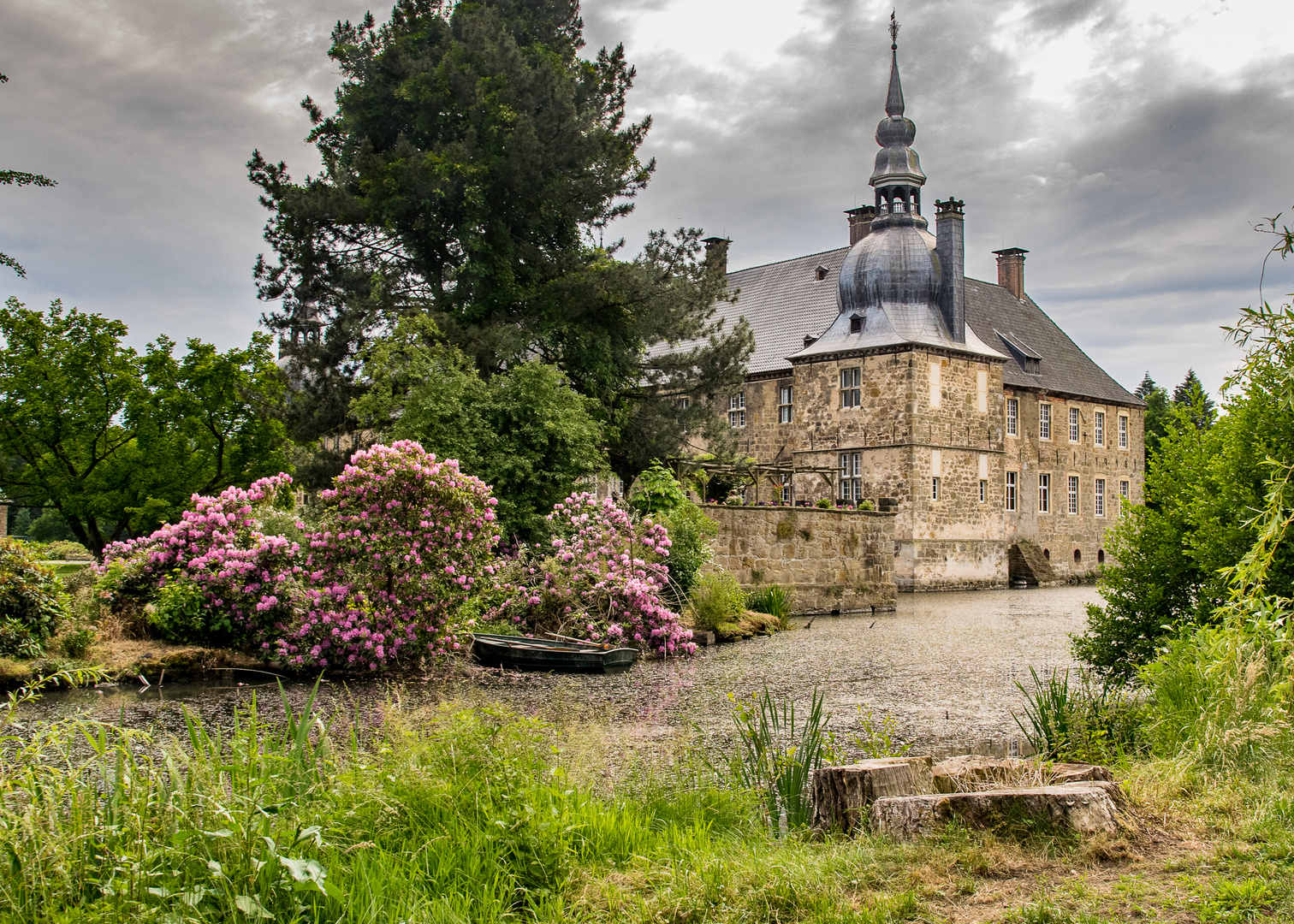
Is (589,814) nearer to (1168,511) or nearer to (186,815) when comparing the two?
(186,815)

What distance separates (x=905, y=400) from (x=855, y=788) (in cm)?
2808

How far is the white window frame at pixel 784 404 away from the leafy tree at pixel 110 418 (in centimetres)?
1721

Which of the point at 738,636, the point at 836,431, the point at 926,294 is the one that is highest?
the point at 926,294

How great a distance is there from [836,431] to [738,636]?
1678cm

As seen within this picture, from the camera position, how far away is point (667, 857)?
4.26 meters

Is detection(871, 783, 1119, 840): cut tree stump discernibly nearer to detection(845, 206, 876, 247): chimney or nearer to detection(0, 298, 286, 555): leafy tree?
detection(0, 298, 286, 555): leafy tree

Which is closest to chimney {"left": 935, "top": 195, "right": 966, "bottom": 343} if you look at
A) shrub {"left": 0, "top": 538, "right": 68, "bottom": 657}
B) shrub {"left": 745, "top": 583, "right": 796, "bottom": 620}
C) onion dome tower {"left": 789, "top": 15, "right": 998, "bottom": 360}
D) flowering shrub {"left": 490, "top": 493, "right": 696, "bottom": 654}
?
onion dome tower {"left": 789, "top": 15, "right": 998, "bottom": 360}

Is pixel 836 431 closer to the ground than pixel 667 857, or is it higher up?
higher up

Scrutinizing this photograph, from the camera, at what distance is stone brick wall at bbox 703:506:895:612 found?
905 inches

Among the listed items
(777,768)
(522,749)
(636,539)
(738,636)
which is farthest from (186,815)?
(738,636)

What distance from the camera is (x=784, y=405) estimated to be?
3569 cm

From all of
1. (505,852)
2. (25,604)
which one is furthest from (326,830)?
(25,604)

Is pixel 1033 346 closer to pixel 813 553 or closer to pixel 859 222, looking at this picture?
pixel 859 222

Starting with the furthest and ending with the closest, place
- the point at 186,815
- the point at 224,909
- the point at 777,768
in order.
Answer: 1. the point at 777,768
2. the point at 186,815
3. the point at 224,909
